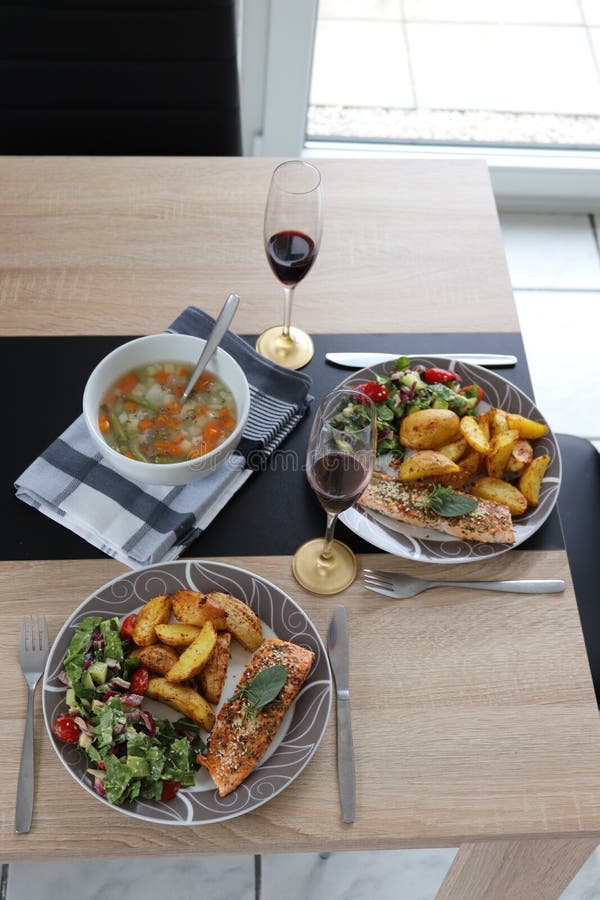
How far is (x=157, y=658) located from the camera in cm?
107

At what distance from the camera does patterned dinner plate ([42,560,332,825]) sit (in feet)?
3.22

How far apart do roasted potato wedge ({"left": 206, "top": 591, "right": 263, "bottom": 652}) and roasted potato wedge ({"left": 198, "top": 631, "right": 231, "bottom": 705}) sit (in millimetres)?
20

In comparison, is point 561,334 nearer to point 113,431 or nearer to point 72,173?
point 72,173

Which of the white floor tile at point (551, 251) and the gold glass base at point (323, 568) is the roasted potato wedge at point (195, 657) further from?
the white floor tile at point (551, 251)

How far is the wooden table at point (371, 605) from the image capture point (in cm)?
103

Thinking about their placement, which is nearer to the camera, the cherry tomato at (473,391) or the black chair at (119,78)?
the cherry tomato at (473,391)

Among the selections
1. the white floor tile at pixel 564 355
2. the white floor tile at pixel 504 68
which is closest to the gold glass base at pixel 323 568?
the white floor tile at pixel 564 355

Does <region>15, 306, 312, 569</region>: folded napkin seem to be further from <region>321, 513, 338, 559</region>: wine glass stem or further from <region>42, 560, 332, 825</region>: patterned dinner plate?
<region>321, 513, 338, 559</region>: wine glass stem

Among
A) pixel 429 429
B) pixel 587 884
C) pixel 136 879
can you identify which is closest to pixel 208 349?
pixel 429 429

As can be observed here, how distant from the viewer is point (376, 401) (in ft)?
4.33

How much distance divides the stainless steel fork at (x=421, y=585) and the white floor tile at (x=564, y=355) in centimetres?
154

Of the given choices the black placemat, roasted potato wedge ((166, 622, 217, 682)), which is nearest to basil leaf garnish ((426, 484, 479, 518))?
the black placemat

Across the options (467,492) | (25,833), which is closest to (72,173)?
(467,492)

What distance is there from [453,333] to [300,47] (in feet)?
4.92
